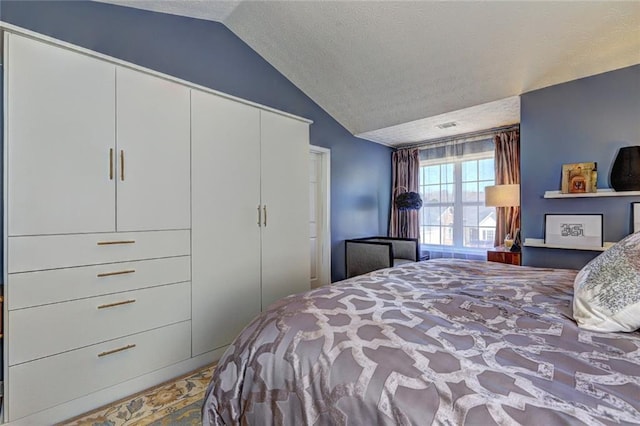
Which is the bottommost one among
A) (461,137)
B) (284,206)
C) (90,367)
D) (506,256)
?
(90,367)

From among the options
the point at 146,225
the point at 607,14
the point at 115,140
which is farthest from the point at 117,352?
the point at 607,14

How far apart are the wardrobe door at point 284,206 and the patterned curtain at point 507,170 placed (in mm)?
2584

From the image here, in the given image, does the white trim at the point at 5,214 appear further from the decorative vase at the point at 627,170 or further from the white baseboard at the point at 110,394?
the decorative vase at the point at 627,170

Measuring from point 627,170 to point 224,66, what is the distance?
3598 millimetres

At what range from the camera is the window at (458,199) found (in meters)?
4.06

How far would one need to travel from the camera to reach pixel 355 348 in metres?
0.88

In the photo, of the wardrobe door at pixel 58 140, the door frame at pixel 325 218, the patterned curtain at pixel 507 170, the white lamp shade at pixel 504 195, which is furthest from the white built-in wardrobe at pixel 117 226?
the patterned curtain at pixel 507 170

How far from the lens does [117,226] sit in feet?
5.90

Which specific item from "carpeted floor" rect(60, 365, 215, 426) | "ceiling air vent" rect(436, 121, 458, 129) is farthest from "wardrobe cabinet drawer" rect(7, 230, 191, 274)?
"ceiling air vent" rect(436, 121, 458, 129)

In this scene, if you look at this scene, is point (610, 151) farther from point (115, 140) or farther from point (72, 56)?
point (72, 56)

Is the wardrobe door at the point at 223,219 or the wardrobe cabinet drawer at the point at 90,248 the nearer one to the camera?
the wardrobe cabinet drawer at the point at 90,248

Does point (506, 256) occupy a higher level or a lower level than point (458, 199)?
lower

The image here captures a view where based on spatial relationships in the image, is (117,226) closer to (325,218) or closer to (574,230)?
(325,218)

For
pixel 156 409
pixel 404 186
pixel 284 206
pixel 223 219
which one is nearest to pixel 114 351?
pixel 156 409
